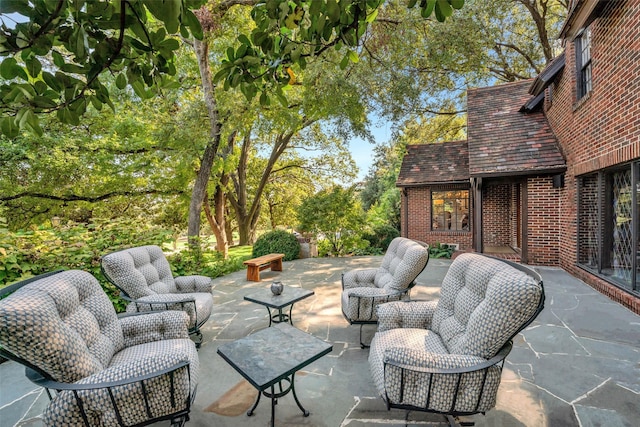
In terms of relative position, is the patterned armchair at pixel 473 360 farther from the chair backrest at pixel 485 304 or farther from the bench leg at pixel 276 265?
the bench leg at pixel 276 265

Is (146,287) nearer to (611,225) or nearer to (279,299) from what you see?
(279,299)

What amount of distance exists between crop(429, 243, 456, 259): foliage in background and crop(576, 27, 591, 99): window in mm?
4988

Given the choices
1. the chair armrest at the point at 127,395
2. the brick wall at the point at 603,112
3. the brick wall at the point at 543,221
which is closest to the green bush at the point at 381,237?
the brick wall at the point at 543,221

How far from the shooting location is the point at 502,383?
2.58m

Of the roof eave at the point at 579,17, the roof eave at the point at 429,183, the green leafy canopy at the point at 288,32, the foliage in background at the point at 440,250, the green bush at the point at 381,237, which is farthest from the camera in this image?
the green bush at the point at 381,237

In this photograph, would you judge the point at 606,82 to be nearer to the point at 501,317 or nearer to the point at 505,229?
the point at 501,317

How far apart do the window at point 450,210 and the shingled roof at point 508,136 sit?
2.69 meters

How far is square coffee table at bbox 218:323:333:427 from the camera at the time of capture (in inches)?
78.2

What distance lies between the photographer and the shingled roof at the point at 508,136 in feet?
22.0

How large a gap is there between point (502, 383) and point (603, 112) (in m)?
4.70

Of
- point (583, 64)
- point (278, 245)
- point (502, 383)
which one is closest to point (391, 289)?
point (502, 383)

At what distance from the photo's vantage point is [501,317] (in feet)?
6.02

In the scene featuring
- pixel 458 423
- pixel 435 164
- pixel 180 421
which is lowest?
pixel 458 423

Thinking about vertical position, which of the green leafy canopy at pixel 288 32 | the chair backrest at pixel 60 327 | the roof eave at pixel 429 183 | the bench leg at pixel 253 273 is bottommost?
the bench leg at pixel 253 273
